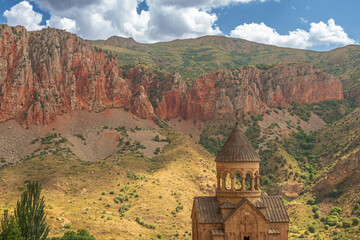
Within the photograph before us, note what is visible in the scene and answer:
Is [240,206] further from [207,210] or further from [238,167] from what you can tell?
[238,167]

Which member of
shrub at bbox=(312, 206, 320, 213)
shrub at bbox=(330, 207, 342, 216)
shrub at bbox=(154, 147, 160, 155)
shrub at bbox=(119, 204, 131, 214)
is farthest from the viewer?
shrub at bbox=(154, 147, 160, 155)

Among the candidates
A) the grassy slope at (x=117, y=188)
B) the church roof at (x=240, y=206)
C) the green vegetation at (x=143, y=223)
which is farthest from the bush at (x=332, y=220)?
the church roof at (x=240, y=206)

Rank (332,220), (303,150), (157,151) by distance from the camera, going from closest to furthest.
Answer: (332,220) → (157,151) → (303,150)

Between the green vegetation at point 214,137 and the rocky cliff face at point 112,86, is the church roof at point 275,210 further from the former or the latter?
the green vegetation at point 214,137

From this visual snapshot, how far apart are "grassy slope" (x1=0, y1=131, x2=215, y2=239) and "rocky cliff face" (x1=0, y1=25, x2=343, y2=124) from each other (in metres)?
31.2

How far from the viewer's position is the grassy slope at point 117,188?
6738 cm

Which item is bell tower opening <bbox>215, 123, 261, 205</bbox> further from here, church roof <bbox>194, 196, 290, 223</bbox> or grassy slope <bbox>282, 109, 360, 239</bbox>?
grassy slope <bbox>282, 109, 360, 239</bbox>

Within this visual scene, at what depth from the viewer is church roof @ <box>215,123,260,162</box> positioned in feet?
117

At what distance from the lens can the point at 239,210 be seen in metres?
34.2

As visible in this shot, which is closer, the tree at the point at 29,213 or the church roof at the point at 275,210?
the tree at the point at 29,213

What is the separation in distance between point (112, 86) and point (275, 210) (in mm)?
116598

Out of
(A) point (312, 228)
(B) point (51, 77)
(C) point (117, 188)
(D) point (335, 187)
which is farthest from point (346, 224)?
(B) point (51, 77)

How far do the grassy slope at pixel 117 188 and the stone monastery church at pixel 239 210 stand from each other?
30458mm

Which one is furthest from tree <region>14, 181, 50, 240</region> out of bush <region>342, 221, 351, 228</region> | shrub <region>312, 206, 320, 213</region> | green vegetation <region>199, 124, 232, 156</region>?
green vegetation <region>199, 124, 232, 156</region>
